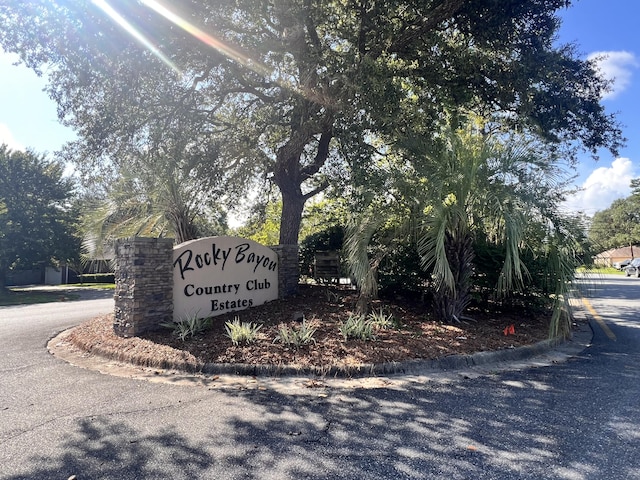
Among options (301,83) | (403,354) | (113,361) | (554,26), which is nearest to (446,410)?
(403,354)

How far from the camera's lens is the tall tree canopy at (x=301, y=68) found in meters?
6.92

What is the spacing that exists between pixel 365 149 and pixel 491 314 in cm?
432

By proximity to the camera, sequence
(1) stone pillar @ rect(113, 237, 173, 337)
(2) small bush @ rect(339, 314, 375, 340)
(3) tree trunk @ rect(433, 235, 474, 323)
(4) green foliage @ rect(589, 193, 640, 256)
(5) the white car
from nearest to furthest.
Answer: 1. (2) small bush @ rect(339, 314, 375, 340)
2. (1) stone pillar @ rect(113, 237, 173, 337)
3. (3) tree trunk @ rect(433, 235, 474, 323)
4. (5) the white car
5. (4) green foliage @ rect(589, 193, 640, 256)

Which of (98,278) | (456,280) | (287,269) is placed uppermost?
(287,269)

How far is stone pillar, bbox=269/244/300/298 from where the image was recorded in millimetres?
9250

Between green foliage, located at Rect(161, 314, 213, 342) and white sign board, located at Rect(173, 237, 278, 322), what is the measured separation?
0.25 m

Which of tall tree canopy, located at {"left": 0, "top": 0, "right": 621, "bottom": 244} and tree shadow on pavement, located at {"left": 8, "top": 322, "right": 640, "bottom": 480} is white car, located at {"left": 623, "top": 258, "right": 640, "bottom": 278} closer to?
tall tree canopy, located at {"left": 0, "top": 0, "right": 621, "bottom": 244}

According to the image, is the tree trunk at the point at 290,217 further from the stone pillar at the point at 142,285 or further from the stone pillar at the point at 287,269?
the stone pillar at the point at 142,285

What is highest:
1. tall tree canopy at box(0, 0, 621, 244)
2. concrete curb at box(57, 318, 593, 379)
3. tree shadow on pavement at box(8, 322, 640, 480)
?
tall tree canopy at box(0, 0, 621, 244)

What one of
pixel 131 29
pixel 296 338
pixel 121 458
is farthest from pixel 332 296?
pixel 121 458

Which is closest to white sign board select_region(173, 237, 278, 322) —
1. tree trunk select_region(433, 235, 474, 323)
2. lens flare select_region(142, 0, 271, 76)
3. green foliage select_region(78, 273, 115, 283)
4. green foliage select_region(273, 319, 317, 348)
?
green foliage select_region(273, 319, 317, 348)

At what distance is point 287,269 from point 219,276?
1.95m

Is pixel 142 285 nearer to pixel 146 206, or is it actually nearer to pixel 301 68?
pixel 146 206

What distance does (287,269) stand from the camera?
944 cm
